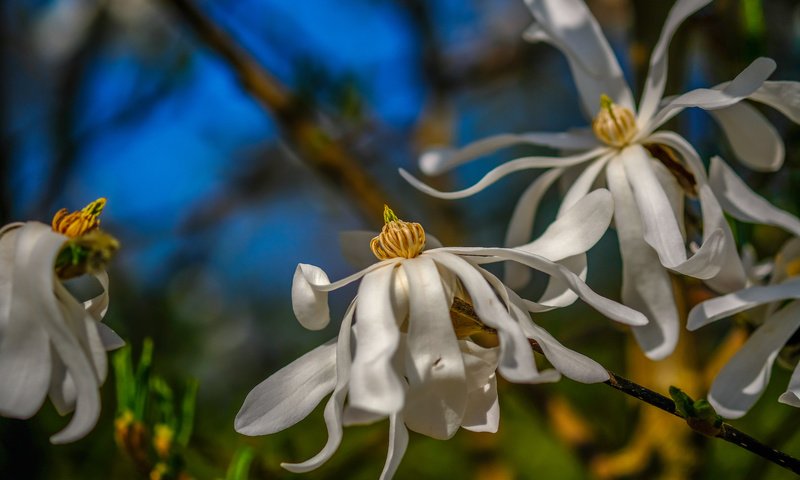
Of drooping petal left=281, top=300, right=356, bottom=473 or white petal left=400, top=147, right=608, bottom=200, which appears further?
white petal left=400, top=147, right=608, bottom=200

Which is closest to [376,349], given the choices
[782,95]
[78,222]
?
[78,222]

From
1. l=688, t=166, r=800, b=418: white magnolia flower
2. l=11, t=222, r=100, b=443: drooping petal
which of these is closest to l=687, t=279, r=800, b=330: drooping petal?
l=688, t=166, r=800, b=418: white magnolia flower

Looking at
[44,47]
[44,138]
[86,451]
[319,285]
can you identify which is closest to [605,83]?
[319,285]

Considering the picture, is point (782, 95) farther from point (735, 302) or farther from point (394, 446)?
point (394, 446)

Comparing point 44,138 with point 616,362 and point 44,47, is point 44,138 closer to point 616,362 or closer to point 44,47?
point 44,47

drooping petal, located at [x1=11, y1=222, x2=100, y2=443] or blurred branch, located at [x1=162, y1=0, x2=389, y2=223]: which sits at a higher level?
drooping petal, located at [x1=11, y1=222, x2=100, y2=443]

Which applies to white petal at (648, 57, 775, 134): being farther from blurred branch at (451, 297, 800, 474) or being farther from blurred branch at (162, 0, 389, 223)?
blurred branch at (162, 0, 389, 223)
